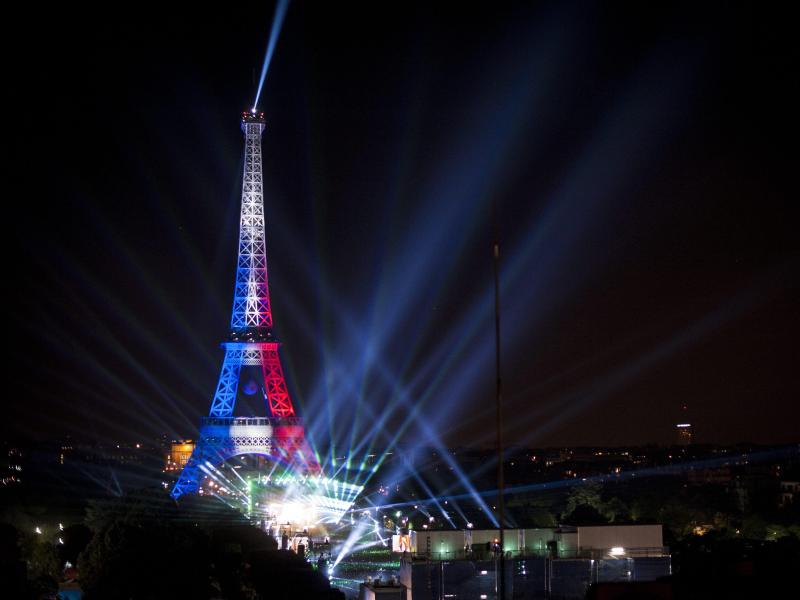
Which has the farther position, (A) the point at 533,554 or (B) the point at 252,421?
(B) the point at 252,421

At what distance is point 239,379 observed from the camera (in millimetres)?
45219

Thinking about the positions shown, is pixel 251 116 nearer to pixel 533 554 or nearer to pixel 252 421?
pixel 252 421

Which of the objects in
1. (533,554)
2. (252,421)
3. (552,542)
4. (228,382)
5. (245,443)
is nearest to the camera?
(533,554)

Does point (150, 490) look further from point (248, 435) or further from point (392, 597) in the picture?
point (392, 597)

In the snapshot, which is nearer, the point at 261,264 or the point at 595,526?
the point at 595,526

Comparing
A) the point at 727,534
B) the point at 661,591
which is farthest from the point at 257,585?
the point at 727,534

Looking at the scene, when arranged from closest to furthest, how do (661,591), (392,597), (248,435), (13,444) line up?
(661,591)
(392,597)
(248,435)
(13,444)

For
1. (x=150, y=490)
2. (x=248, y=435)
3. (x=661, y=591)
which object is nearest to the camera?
(x=661, y=591)

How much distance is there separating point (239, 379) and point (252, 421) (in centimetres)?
243

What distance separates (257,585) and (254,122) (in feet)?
91.9

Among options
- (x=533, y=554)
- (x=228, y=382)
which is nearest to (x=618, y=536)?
(x=533, y=554)

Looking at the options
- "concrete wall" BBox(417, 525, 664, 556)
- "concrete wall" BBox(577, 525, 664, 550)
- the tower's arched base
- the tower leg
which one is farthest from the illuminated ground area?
"concrete wall" BBox(577, 525, 664, 550)

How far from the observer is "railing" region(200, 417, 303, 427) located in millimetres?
43250

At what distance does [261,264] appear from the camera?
4581 centimetres
